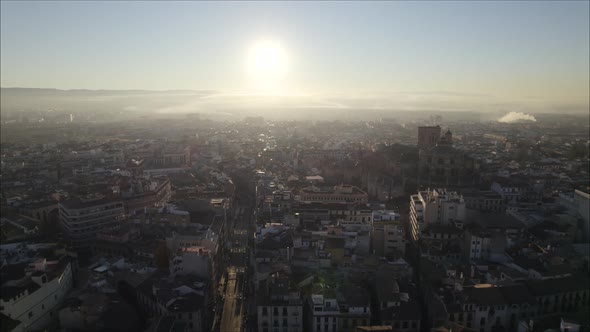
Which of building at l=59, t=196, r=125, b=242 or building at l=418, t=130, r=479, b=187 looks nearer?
building at l=59, t=196, r=125, b=242

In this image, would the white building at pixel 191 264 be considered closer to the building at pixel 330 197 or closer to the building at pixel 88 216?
the building at pixel 88 216

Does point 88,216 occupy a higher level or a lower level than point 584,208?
lower

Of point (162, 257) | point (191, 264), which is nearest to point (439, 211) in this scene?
point (191, 264)

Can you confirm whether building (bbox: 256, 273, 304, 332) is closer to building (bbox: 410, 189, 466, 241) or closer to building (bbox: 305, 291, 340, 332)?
building (bbox: 305, 291, 340, 332)

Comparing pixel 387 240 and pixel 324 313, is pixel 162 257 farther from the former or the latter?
pixel 387 240

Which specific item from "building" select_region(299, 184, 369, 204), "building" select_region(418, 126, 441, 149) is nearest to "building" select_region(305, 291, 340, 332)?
"building" select_region(299, 184, 369, 204)

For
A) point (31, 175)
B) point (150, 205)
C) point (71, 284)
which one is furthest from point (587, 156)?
point (31, 175)
